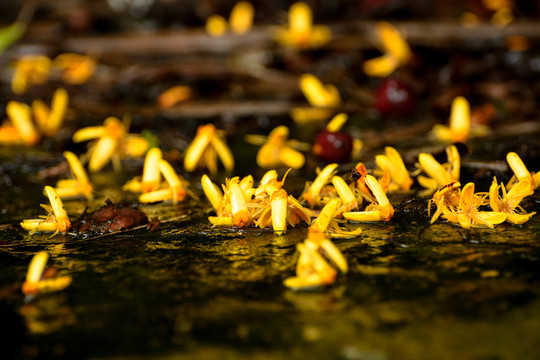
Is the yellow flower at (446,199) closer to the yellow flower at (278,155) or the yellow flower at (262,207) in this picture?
the yellow flower at (262,207)

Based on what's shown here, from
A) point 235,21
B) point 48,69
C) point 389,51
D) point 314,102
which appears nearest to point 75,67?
point 48,69

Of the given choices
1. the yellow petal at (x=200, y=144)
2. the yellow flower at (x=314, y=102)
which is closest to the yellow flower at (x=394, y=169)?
the yellow petal at (x=200, y=144)

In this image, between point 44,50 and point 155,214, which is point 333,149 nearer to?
point 155,214

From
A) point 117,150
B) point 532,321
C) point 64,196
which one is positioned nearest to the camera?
point 532,321

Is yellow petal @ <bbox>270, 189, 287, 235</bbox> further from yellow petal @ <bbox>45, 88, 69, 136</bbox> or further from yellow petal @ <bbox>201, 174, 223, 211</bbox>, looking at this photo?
yellow petal @ <bbox>45, 88, 69, 136</bbox>

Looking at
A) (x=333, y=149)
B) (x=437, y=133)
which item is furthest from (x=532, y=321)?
(x=437, y=133)

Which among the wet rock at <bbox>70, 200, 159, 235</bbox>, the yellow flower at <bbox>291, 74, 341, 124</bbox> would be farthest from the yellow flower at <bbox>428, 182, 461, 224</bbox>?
the yellow flower at <bbox>291, 74, 341, 124</bbox>
